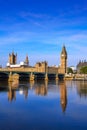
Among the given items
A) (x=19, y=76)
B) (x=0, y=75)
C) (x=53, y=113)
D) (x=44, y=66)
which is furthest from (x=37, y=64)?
(x=53, y=113)

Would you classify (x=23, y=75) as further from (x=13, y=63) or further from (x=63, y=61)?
(x=13, y=63)

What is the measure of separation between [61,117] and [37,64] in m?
158

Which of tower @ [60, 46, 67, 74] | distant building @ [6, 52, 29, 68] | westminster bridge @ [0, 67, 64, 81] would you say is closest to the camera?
westminster bridge @ [0, 67, 64, 81]

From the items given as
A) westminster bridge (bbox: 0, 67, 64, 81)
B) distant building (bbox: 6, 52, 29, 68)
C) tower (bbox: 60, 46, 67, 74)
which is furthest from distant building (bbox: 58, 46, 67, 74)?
distant building (bbox: 6, 52, 29, 68)

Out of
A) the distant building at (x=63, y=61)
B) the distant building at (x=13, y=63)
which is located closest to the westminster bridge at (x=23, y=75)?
the distant building at (x=63, y=61)

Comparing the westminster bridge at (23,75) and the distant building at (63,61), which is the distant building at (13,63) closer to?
the distant building at (63,61)

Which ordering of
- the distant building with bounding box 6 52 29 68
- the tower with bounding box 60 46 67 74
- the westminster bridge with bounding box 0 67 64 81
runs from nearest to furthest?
1. the westminster bridge with bounding box 0 67 64 81
2. the tower with bounding box 60 46 67 74
3. the distant building with bounding box 6 52 29 68

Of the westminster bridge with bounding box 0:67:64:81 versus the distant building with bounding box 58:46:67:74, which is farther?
the distant building with bounding box 58:46:67:74

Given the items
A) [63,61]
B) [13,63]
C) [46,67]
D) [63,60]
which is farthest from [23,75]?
[13,63]

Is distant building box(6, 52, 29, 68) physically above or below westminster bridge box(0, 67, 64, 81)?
above

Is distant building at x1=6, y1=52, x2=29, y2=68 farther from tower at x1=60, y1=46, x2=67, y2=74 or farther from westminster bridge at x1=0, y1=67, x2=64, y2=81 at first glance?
westminster bridge at x1=0, y1=67, x2=64, y2=81

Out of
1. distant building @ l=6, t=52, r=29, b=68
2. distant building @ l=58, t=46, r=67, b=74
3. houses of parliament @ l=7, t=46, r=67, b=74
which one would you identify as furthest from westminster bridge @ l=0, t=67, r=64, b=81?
distant building @ l=6, t=52, r=29, b=68

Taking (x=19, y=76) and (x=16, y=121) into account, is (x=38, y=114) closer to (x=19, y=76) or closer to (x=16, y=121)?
(x=16, y=121)

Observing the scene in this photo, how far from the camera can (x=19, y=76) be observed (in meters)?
127
